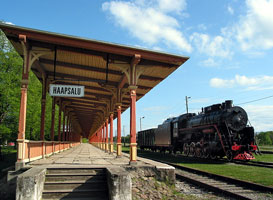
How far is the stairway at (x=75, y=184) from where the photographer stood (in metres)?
6.28

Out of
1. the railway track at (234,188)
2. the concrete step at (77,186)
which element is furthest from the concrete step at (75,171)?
the railway track at (234,188)

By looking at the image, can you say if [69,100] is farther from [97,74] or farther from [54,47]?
[54,47]

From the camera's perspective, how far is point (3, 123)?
20953mm

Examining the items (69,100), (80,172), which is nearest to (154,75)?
(80,172)

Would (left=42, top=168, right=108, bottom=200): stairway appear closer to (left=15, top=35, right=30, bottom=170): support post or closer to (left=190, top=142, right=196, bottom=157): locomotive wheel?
(left=15, top=35, right=30, bottom=170): support post

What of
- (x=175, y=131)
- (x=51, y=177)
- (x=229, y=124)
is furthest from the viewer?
(x=175, y=131)

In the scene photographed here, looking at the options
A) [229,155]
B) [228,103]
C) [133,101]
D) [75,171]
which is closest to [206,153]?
[229,155]

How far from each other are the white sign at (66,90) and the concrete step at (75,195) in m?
3.74

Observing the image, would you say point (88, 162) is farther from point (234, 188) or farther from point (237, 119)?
point (237, 119)

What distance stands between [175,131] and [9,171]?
1869 centimetres

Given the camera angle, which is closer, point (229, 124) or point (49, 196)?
point (49, 196)

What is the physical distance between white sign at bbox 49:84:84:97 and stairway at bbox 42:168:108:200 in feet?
9.51

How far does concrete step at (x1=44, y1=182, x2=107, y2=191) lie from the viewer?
651cm

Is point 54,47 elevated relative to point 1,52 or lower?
lower
